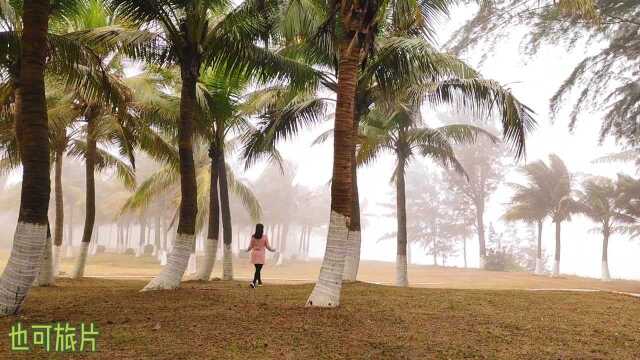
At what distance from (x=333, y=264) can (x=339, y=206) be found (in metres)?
0.91

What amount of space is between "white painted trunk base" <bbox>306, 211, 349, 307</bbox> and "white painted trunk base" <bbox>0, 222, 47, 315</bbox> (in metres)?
4.12

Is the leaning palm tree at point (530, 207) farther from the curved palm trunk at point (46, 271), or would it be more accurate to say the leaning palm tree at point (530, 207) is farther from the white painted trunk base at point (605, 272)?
the curved palm trunk at point (46, 271)

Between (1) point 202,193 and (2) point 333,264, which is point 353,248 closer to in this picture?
(2) point 333,264

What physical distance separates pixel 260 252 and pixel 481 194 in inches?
1387

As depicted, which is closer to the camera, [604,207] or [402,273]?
[402,273]

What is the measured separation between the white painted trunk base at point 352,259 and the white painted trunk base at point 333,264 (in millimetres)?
5072

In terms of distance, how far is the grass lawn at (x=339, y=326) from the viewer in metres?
5.34

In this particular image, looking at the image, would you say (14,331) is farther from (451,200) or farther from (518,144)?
(451,200)

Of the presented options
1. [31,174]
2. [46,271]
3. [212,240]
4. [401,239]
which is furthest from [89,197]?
[401,239]

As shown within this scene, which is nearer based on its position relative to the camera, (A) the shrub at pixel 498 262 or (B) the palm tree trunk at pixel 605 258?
(B) the palm tree trunk at pixel 605 258

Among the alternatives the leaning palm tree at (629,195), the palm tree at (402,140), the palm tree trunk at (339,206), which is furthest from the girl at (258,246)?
the leaning palm tree at (629,195)

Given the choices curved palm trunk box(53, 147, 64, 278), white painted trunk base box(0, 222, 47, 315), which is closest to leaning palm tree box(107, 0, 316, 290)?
white painted trunk base box(0, 222, 47, 315)

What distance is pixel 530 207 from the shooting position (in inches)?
1356

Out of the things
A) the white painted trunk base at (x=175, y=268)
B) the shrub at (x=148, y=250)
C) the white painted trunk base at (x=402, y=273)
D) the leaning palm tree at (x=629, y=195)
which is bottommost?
the shrub at (x=148, y=250)
